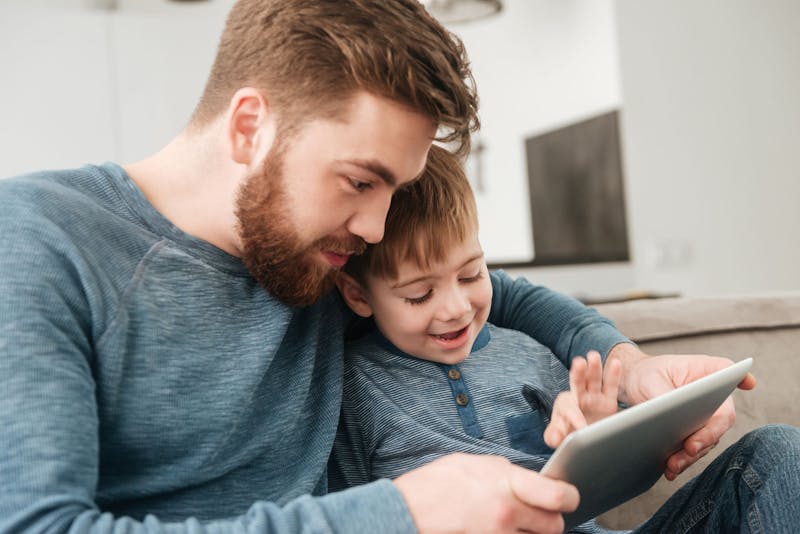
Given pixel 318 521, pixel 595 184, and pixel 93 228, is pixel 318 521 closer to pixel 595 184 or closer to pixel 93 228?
pixel 93 228

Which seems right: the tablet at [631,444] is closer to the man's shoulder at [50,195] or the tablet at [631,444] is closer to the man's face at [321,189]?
the man's face at [321,189]

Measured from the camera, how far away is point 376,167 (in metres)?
0.98

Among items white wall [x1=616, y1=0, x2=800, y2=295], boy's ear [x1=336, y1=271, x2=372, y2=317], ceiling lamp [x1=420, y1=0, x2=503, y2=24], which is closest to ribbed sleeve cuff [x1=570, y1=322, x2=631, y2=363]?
boy's ear [x1=336, y1=271, x2=372, y2=317]

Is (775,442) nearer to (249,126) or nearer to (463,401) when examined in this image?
(463,401)

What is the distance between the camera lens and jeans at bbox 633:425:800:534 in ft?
3.10

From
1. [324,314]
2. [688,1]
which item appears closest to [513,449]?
[324,314]

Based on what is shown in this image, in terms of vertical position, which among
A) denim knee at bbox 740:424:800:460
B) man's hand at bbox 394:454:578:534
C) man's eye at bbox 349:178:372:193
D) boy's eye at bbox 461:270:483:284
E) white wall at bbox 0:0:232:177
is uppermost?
white wall at bbox 0:0:232:177

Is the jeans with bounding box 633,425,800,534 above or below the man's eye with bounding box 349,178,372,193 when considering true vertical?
below

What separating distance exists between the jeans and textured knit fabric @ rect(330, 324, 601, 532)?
145mm

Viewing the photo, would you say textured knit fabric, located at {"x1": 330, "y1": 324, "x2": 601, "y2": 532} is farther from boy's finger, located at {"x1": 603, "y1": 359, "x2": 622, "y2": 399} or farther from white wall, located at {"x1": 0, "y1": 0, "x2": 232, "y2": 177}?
white wall, located at {"x1": 0, "y1": 0, "x2": 232, "y2": 177}

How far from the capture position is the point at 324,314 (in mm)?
1177

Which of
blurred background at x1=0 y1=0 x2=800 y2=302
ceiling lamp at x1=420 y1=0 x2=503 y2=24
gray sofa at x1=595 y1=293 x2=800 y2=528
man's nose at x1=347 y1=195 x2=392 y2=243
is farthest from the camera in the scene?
blurred background at x1=0 y1=0 x2=800 y2=302

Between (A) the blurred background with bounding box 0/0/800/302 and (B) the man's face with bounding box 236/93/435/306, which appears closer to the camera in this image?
(B) the man's face with bounding box 236/93/435/306

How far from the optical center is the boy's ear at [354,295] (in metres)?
1.24
